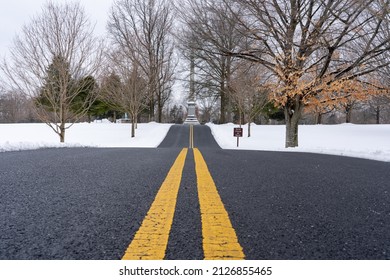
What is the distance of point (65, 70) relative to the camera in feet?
40.8

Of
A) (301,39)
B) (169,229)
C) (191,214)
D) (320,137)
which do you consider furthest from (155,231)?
(320,137)

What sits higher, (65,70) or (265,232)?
(65,70)

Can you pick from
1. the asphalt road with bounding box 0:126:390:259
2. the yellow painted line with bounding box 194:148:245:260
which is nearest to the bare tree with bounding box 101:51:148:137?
the asphalt road with bounding box 0:126:390:259

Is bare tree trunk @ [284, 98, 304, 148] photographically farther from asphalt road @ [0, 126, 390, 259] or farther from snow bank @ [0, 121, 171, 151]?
snow bank @ [0, 121, 171, 151]

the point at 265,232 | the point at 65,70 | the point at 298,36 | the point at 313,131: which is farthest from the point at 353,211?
the point at 313,131

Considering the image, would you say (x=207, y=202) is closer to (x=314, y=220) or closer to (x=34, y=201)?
(x=314, y=220)

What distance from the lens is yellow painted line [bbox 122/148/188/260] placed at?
3.88ft

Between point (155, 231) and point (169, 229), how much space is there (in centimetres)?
9

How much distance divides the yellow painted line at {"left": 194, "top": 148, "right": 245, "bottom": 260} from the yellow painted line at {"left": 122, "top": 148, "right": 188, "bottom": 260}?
22cm

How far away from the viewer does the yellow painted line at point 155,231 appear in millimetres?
1183

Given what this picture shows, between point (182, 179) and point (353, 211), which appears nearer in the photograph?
point (353, 211)

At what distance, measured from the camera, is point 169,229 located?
1.44 meters

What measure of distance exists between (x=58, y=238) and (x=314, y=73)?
475 inches
